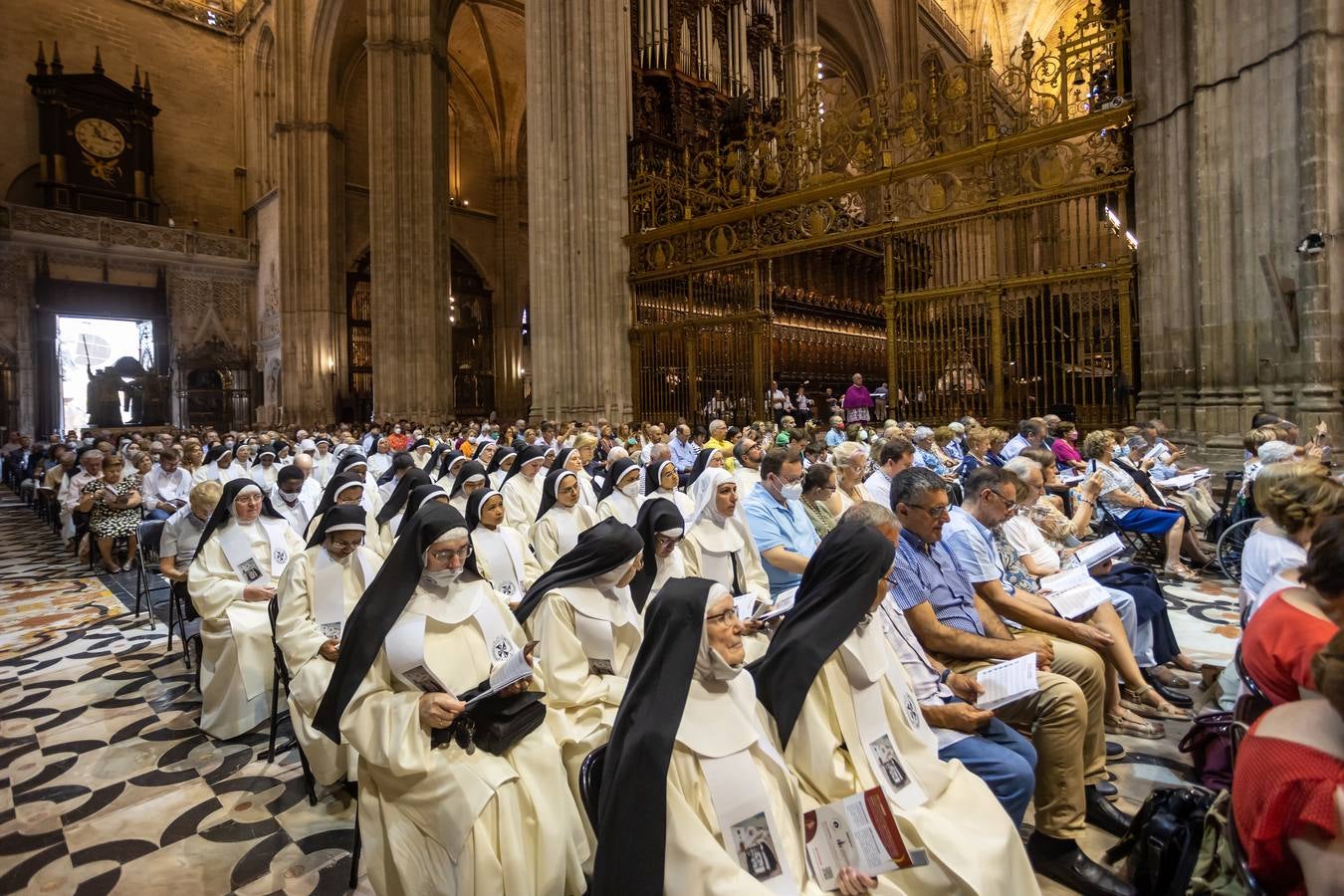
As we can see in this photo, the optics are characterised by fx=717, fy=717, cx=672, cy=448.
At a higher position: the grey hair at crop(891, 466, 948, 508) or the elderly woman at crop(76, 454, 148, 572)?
the grey hair at crop(891, 466, 948, 508)

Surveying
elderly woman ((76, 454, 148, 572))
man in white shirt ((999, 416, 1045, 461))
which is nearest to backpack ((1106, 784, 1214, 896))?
man in white shirt ((999, 416, 1045, 461))

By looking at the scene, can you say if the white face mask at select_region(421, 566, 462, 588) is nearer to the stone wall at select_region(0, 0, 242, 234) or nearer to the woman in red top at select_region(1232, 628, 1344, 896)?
the woman in red top at select_region(1232, 628, 1344, 896)

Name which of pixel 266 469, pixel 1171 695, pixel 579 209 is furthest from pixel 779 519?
pixel 579 209

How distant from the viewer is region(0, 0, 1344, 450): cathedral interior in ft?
26.5

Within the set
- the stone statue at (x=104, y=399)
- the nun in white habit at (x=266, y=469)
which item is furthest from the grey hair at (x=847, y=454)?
the stone statue at (x=104, y=399)

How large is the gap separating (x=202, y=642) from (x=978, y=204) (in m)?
10.5

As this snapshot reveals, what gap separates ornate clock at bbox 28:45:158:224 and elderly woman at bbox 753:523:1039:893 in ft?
100

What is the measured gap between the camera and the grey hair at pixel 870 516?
2492 mm

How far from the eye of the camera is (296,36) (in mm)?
24906

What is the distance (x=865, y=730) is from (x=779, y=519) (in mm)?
2534

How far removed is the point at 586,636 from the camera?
2846mm

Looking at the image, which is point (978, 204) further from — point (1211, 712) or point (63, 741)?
point (63, 741)

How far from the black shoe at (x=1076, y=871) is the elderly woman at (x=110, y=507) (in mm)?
9260

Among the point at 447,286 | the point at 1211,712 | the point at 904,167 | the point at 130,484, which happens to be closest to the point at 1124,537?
the point at 1211,712
